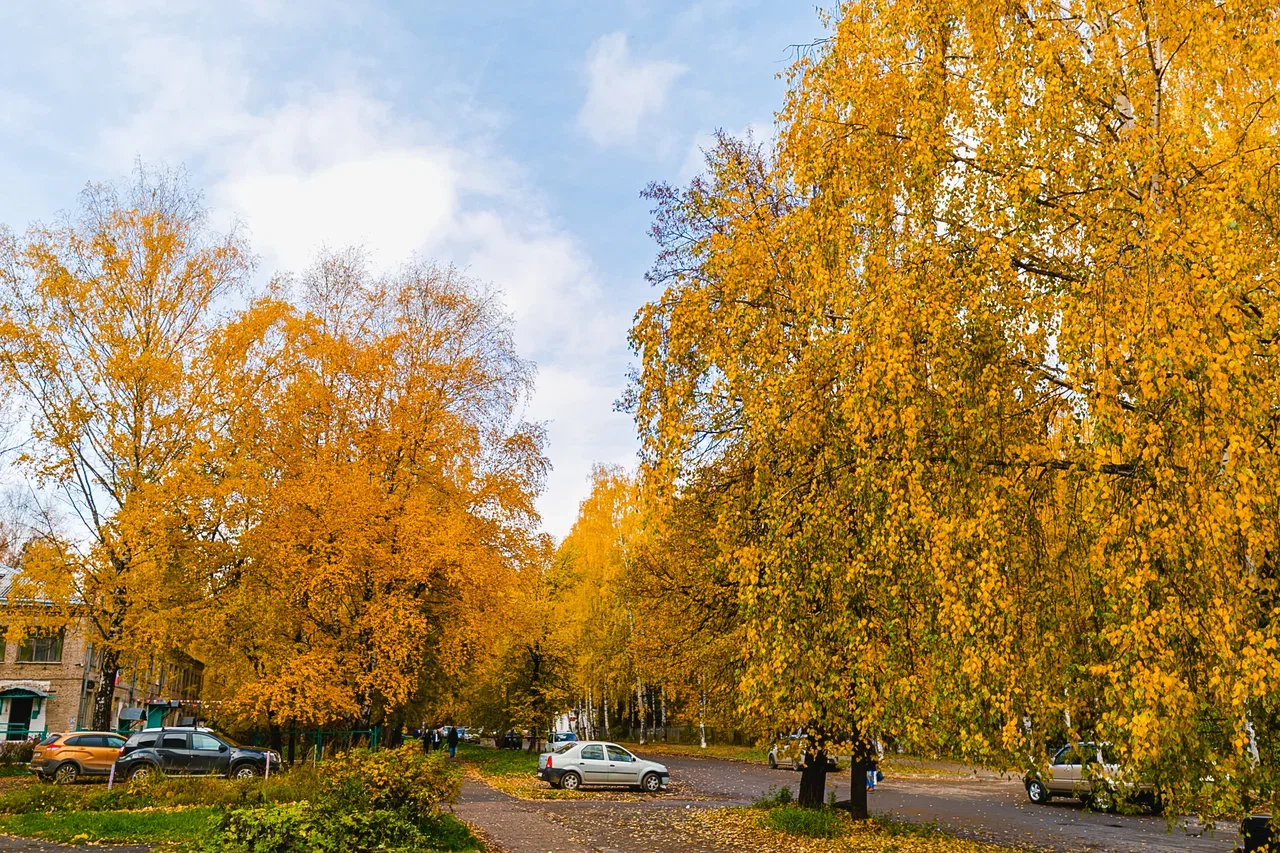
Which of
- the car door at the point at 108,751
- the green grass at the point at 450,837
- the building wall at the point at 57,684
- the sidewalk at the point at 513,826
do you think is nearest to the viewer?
the green grass at the point at 450,837

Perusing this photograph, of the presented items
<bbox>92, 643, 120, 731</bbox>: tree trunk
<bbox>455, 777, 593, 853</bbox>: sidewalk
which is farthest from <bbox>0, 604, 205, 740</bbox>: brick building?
<bbox>455, 777, 593, 853</bbox>: sidewalk

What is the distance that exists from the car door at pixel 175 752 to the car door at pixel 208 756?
143mm

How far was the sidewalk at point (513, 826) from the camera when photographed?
13859 mm

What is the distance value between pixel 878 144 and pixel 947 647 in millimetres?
4551

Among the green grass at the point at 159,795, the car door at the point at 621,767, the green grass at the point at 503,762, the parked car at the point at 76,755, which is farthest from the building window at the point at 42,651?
the car door at the point at 621,767

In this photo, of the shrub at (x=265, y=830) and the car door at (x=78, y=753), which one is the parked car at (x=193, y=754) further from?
the shrub at (x=265, y=830)

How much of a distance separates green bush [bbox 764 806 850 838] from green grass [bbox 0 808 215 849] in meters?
9.37

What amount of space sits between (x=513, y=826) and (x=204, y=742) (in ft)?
39.0

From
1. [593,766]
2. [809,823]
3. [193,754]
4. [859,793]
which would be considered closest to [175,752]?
[193,754]

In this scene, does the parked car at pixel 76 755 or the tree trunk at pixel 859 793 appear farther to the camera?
the parked car at pixel 76 755

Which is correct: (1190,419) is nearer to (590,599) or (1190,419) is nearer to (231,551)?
(231,551)

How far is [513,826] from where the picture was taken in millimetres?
16516

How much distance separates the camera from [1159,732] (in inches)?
209

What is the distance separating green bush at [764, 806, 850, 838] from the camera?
587 inches
